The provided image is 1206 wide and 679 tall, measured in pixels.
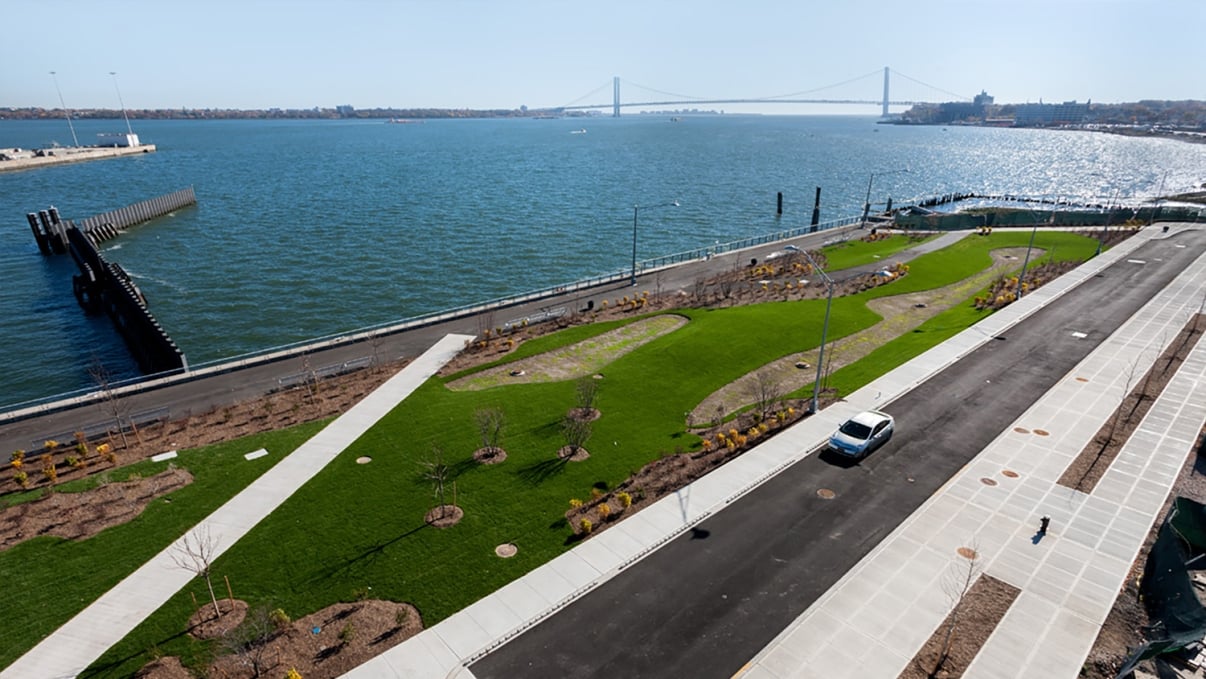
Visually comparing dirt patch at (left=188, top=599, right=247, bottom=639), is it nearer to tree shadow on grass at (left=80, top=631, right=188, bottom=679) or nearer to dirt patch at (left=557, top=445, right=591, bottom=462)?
tree shadow on grass at (left=80, top=631, right=188, bottom=679)

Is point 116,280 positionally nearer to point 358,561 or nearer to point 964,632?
point 358,561

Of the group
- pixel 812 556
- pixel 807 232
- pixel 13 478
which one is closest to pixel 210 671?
pixel 13 478

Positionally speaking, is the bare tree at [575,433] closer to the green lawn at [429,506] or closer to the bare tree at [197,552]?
the green lawn at [429,506]

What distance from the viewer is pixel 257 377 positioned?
3731cm

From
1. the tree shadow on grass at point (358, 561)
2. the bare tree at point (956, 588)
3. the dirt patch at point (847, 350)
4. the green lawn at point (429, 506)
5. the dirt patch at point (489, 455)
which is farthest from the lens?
the dirt patch at point (847, 350)

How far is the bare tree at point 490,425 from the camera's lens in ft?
93.4

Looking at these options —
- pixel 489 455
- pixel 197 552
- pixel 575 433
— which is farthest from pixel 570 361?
pixel 197 552

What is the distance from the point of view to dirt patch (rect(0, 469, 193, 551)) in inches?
901

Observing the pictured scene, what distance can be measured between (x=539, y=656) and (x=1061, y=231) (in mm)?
87058

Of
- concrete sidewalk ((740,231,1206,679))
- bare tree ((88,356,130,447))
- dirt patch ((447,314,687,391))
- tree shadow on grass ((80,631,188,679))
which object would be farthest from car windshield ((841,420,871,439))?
bare tree ((88,356,130,447))

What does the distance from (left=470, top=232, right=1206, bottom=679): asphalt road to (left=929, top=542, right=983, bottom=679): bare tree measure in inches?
99.9

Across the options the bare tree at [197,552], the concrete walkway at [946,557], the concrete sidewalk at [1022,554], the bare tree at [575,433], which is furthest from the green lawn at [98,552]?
the concrete sidewalk at [1022,554]

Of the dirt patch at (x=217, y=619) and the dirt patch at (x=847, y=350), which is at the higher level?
the dirt patch at (x=217, y=619)

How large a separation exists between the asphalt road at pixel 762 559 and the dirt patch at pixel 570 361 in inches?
609
